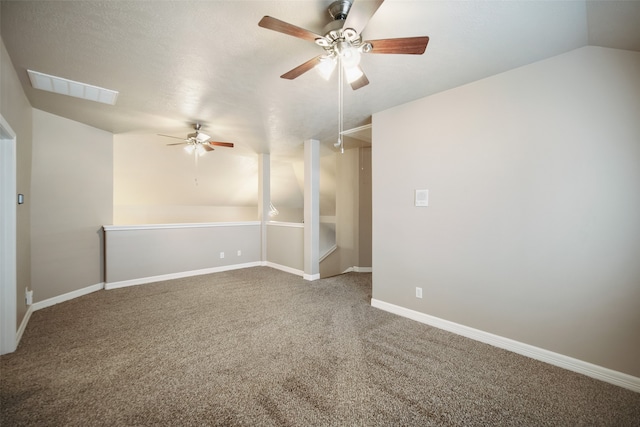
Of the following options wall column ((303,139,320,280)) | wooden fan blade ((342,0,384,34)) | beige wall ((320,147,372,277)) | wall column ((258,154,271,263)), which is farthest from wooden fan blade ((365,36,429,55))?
wall column ((258,154,271,263))

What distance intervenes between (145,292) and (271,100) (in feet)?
11.1

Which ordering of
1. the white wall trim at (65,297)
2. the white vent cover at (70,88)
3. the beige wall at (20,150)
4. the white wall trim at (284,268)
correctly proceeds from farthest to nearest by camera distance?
the white wall trim at (284,268)
the white wall trim at (65,297)
the white vent cover at (70,88)
the beige wall at (20,150)

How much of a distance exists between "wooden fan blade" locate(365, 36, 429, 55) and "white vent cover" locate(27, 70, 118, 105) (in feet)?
9.22

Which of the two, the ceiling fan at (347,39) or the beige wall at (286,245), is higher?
the ceiling fan at (347,39)

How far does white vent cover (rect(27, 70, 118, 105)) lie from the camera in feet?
8.27

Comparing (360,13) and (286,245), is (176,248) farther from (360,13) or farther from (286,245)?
(360,13)

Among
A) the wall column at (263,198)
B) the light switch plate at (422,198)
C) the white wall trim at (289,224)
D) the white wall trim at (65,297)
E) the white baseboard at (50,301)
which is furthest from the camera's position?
the wall column at (263,198)

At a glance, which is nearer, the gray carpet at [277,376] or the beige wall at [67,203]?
the gray carpet at [277,376]

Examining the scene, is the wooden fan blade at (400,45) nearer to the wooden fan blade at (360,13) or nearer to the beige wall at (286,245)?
the wooden fan blade at (360,13)

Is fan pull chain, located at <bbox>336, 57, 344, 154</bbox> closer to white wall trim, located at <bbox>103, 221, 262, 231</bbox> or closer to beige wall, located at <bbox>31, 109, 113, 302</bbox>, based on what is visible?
white wall trim, located at <bbox>103, 221, 262, 231</bbox>

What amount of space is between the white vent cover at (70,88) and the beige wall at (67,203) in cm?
102

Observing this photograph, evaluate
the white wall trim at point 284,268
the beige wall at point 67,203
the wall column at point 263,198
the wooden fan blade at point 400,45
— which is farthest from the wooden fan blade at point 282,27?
the wall column at point 263,198

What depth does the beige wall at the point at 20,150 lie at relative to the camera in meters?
2.18

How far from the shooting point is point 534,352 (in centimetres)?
223
